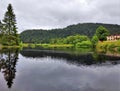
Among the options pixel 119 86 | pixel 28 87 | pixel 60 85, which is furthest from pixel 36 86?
pixel 119 86

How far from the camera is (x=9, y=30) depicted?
78500mm

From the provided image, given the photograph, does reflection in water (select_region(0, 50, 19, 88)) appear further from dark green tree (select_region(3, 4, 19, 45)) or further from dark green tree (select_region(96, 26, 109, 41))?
dark green tree (select_region(96, 26, 109, 41))

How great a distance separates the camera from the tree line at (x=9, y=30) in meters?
75.9

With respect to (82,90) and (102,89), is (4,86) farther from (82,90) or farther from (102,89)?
(102,89)

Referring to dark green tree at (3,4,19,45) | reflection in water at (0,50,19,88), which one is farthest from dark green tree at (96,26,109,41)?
reflection in water at (0,50,19,88)

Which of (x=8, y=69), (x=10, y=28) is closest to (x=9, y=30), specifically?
(x=10, y=28)

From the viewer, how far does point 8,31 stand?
78.4 metres

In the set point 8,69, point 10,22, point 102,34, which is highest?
point 10,22

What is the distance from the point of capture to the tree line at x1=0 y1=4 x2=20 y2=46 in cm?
7591

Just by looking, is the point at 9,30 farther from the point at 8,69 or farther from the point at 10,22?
the point at 8,69

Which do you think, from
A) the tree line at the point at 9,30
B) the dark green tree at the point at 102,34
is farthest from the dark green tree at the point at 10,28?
the dark green tree at the point at 102,34

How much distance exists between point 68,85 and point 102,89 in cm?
A: 274

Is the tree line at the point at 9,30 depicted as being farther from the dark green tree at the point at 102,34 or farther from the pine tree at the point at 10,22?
the dark green tree at the point at 102,34

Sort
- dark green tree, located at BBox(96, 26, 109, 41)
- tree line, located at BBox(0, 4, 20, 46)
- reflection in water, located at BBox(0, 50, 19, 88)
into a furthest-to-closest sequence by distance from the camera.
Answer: dark green tree, located at BBox(96, 26, 109, 41) < tree line, located at BBox(0, 4, 20, 46) < reflection in water, located at BBox(0, 50, 19, 88)
